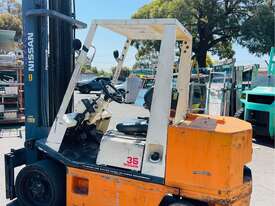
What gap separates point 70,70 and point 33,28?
→ 2.76ft

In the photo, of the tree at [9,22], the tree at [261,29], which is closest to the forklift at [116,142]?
the tree at [261,29]

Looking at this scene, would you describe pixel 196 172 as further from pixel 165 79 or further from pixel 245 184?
pixel 165 79

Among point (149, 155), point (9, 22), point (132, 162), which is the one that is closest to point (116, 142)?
point (132, 162)

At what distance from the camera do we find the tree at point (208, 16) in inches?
1044

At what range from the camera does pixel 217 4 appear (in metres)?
26.9

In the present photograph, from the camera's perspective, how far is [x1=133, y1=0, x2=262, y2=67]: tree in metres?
26.5

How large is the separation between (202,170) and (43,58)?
8.54 ft

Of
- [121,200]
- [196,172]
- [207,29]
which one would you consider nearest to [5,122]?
[121,200]

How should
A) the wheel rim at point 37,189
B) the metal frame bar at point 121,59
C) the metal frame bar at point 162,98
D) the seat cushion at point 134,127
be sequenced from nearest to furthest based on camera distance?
the metal frame bar at point 162,98 < the seat cushion at point 134,127 < the wheel rim at point 37,189 < the metal frame bar at point 121,59

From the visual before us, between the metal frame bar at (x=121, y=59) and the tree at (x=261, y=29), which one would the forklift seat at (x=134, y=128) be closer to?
the metal frame bar at (x=121, y=59)

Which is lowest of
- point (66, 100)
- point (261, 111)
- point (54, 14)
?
point (261, 111)

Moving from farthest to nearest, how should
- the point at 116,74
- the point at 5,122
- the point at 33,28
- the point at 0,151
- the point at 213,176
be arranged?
1. the point at 5,122
2. the point at 0,151
3. the point at 116,74
4. the point at 33,28
5. the point at 213,176

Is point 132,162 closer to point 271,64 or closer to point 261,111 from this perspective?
point 261,111

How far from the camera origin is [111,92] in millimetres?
4461
